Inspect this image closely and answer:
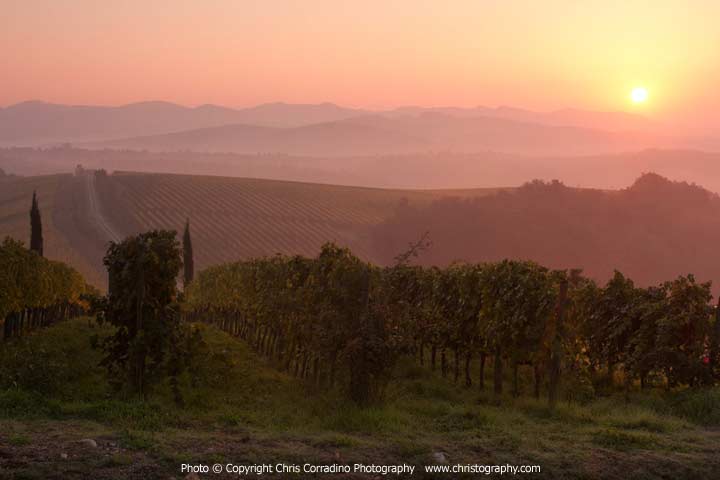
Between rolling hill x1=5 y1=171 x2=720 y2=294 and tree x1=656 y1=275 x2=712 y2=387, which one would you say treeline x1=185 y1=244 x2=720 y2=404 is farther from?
rolling hill x1=5 y1=171 x2=720 y2=294

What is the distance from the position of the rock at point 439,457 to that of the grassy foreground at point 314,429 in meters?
0.09

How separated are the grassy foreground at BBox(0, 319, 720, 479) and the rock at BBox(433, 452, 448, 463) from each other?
94 mm

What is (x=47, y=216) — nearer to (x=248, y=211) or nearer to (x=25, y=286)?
(x=248, y=211)

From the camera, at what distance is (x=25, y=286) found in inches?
798

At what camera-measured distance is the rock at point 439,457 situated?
8866 millimetres

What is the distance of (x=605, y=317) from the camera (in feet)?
57.6

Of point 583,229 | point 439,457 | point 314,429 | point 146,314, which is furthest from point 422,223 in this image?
point 439,457

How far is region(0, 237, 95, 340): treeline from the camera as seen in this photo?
18391 mm

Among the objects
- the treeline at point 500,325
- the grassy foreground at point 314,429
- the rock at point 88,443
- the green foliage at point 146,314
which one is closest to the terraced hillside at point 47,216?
the treeline at point 500,325

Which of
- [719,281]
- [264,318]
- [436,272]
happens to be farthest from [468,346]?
[719,281]

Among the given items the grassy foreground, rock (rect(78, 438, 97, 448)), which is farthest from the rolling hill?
rock (rect(78, 438, 97, 448))

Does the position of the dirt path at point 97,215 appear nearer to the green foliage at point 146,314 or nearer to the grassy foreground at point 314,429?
the green foliage at point 146,314

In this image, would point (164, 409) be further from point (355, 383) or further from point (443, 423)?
point (443, 423)

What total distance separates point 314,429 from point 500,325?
5.83m
